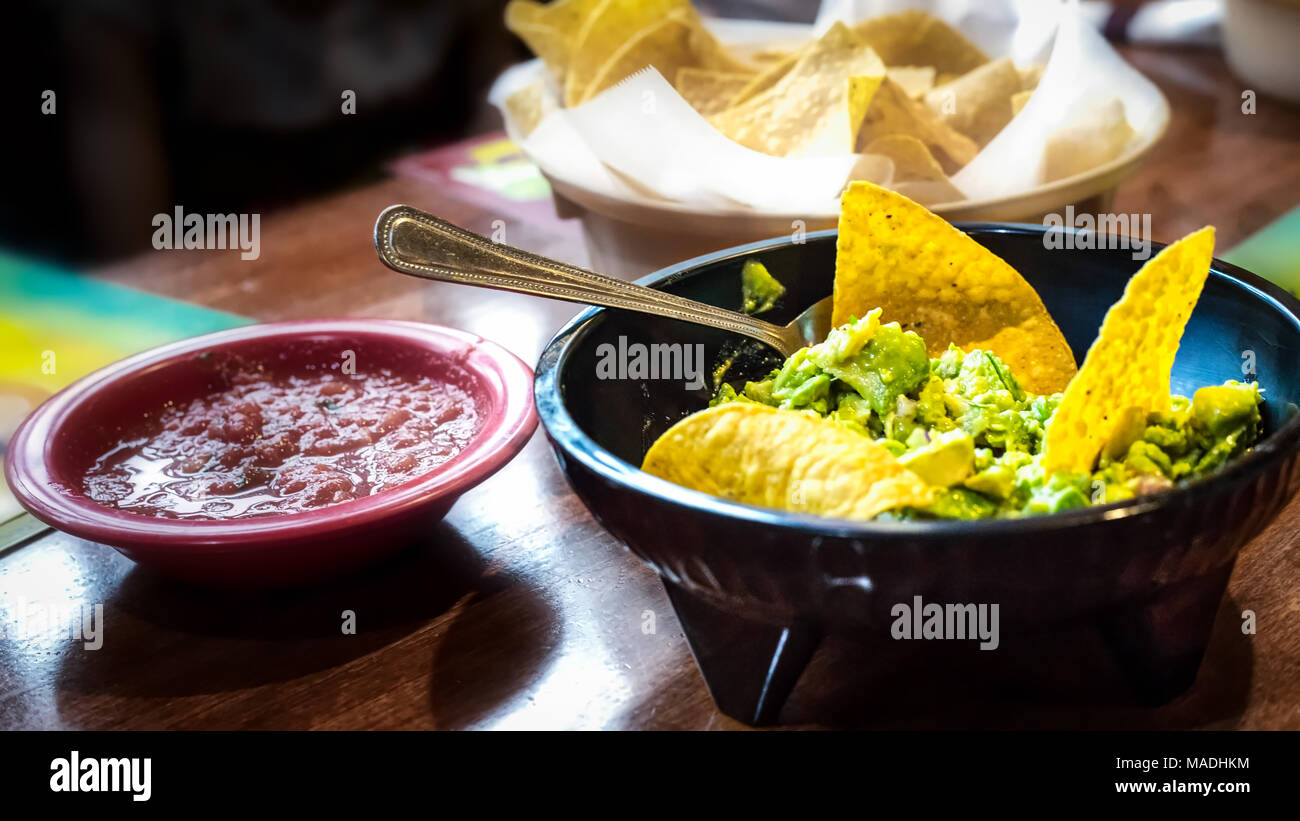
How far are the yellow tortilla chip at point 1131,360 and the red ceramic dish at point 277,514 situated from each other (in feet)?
1.66

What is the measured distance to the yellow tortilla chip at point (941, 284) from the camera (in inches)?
46.7

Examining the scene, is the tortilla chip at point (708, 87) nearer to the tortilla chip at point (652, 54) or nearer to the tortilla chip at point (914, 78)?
the tortilla chip at point (652, 54)

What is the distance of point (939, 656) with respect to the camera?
0.98 meters

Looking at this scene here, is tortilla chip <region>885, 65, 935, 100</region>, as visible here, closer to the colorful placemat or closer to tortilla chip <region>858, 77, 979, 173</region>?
tortilla chip <region>858, 77, 979, 173</region>

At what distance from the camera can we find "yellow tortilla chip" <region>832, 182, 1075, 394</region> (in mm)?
1187

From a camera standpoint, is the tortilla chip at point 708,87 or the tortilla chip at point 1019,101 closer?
the tortilla chip at point 1019,101

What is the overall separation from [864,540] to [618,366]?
42 centimetres

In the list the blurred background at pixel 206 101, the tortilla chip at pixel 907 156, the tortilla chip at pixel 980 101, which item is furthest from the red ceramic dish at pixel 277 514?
the blurred background at pixel 206 101

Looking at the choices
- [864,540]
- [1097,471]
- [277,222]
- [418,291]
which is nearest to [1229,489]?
[1097,471]

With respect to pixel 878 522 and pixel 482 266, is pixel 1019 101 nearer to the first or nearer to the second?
pixel 482 266

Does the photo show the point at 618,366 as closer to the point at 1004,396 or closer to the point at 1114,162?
the point at 1004,396

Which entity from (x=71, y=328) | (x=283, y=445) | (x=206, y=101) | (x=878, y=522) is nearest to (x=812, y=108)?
(x=283, y=445)

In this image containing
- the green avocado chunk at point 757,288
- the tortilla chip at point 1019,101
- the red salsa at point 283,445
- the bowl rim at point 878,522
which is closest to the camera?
the bowl rim at point 878,522

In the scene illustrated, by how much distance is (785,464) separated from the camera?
2.98 feet
